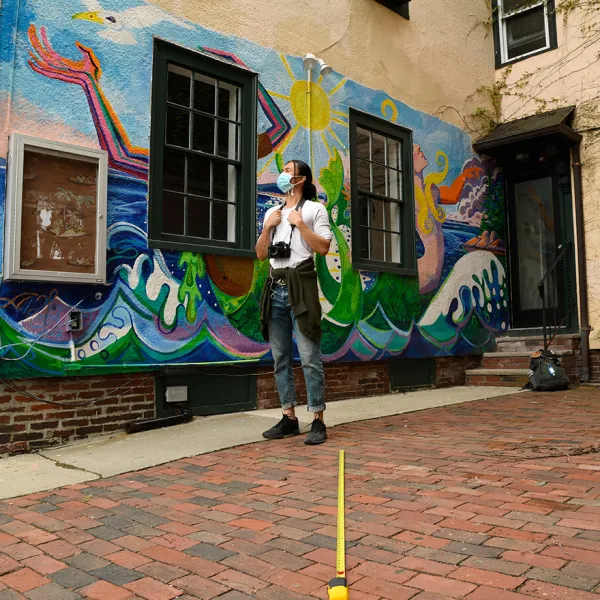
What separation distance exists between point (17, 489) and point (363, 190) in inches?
202

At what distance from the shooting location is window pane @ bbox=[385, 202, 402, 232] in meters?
7.60

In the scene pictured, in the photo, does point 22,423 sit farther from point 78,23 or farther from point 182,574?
point 78,23

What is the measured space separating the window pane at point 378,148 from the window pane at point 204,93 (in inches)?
94.0

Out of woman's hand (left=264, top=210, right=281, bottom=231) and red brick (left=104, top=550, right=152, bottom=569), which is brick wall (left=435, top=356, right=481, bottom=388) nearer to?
woman's hand (left=264, top=210, right=281, bottom=231)

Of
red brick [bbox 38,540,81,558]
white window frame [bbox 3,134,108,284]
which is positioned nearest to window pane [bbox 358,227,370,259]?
white window frame [bbox 3,134,108,284]

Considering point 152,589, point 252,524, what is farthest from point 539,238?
point 152,589

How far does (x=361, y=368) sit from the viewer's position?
22.4ft

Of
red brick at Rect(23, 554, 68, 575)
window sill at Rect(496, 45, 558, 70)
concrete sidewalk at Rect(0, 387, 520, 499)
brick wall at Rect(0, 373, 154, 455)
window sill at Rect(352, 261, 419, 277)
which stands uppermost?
window sill at Rect(496, 45, 558, 70)

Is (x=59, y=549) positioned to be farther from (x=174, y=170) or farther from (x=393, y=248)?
(x=393, y=248)

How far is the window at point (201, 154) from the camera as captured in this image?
5238 millimetres

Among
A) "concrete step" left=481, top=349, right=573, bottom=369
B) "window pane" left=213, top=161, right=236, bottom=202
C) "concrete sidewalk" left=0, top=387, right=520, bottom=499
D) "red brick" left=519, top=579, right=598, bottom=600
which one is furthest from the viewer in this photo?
"concrete step" left=481, top=349, right=573, bottom=369

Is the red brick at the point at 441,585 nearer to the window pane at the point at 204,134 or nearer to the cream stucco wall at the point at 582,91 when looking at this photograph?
the window pane at the point at 204,134

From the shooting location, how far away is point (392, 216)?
25.1 feet

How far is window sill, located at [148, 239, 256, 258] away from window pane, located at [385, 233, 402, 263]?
2417 mm
